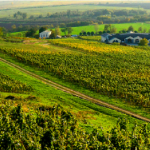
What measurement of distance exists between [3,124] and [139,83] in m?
29.2

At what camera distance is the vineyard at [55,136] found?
22328 millimetres

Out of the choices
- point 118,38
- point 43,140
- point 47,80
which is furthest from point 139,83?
point 118,38

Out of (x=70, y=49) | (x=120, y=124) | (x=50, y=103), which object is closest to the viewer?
(x=120, y=124)

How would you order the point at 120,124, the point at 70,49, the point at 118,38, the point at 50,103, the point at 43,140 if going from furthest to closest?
the point at 118,38, the point at 70,49, the point at 50,103, the point at 120,124, the point at 43,140

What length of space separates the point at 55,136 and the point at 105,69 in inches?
1316

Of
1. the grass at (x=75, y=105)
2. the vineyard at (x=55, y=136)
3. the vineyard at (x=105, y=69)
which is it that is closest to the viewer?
the vineyard at (x=55, y=136)

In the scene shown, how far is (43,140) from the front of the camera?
23750 millimetres

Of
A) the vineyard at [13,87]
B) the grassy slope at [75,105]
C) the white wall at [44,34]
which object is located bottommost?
the grassy slope at [75,105]

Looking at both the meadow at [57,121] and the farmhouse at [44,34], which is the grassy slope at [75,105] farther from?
the farmhouse at [44,34]

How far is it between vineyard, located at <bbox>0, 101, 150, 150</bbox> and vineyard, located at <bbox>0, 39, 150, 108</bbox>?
14.5 m

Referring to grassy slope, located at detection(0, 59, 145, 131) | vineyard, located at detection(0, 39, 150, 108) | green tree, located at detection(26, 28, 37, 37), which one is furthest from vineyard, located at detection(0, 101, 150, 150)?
green tree, located at detection(26, 28, 37, 37)

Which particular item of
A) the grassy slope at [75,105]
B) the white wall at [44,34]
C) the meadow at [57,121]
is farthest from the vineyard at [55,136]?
the white wall at [44,34]

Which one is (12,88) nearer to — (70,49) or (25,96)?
(25,96)

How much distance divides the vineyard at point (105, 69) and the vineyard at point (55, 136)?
1448 centimetres
